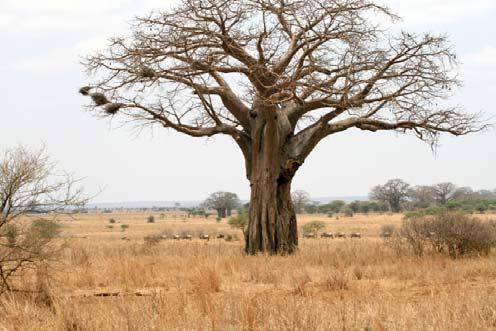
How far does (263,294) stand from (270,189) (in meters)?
7.37

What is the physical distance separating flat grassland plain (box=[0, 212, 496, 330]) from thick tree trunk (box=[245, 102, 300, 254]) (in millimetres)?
734

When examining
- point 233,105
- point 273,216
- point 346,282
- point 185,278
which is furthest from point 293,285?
point 233,105

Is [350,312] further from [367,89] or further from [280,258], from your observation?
[367,89]

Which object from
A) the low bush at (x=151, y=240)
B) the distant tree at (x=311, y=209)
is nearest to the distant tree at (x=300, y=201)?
the distant tree at (x=311, y=209)

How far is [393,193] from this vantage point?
252ft

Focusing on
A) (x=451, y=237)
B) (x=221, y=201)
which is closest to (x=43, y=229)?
(x=451, y=237)

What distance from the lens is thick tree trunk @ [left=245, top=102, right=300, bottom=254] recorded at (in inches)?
597

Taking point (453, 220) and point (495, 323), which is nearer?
point (495, 323)

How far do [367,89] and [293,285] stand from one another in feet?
21.3

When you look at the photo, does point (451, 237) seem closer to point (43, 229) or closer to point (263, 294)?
point (263, 294)

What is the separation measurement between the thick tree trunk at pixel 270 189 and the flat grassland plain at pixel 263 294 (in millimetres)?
734

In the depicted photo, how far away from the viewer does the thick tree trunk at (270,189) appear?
1516cm

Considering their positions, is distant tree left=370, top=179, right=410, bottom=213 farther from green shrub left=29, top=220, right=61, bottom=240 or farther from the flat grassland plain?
green shrub left=29, top=220, right=61, bottom=240

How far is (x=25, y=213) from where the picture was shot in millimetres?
8086
